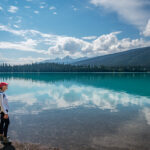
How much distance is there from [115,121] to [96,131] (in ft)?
12.1

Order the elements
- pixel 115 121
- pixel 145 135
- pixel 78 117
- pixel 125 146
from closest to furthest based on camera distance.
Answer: pixel 125 146 < pixel 145 135 < pixel 115 121 < pixel 78 117

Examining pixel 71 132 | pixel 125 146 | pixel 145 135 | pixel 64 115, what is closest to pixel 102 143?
pixel 125 146

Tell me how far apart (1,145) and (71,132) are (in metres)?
5.41

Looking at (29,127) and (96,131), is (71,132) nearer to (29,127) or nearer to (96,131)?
(96,131)

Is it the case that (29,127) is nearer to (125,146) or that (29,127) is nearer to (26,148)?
(26,148)

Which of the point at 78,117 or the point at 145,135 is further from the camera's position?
the point at 78,117

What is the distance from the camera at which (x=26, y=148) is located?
372 inches

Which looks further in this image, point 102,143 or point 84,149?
point 102,143

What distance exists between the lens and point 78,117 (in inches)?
673

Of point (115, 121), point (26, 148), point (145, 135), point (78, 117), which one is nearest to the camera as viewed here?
point (26, 148)

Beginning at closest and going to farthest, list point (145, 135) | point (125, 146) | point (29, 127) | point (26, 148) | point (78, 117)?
point (26, 148) < point (125, 146) < point (145, 135) < point (29, 127) < point (78, 117)

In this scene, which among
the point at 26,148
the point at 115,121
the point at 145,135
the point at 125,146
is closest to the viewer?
the point at 26,148

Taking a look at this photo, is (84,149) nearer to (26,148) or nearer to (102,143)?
(102,143)

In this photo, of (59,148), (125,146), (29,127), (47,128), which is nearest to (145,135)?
(125,146)
